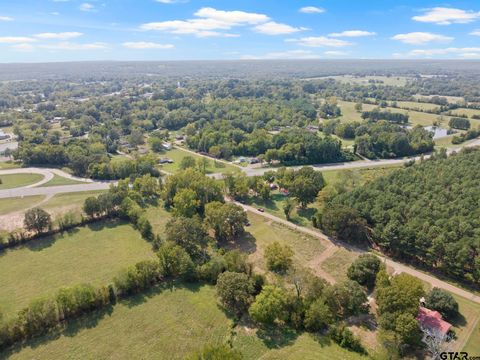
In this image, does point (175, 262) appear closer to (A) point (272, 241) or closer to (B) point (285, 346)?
(B) point (285, 346)

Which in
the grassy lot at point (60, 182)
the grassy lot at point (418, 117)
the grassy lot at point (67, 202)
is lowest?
the grassy lot at point (67, 202)

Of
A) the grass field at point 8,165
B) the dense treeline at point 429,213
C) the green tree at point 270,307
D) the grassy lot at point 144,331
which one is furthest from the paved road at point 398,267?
the grass field at point 8,165

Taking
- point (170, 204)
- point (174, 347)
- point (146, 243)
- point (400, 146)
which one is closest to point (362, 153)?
point (400, 146)

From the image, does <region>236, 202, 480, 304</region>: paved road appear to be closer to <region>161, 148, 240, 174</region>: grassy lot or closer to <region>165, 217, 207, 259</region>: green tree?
<region>165, 217, 207, 259</region>: green tree

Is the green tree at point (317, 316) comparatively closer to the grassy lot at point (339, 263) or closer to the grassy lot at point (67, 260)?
the grassy lot at point (339, 263)

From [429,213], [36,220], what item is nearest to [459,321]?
[429,213]
